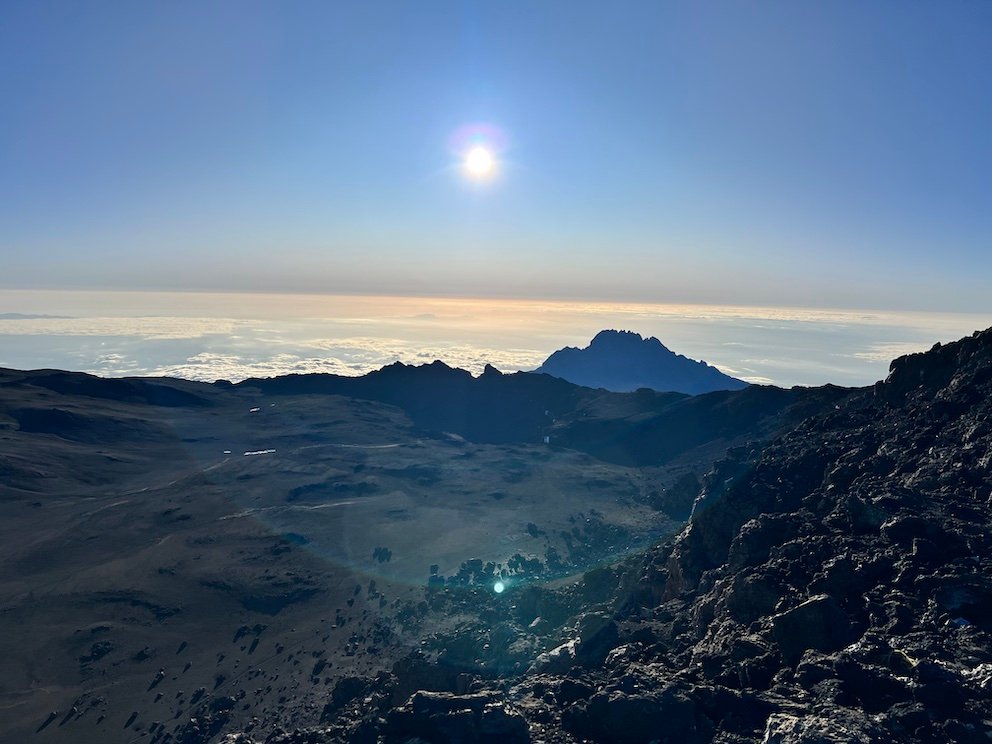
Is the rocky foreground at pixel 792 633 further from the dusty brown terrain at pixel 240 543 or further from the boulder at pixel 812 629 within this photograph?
the dusty brown terrain at pixel 240 543

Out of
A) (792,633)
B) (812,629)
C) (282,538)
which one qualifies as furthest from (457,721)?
(282,538)

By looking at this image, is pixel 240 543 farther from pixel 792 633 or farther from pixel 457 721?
pixel 792 633

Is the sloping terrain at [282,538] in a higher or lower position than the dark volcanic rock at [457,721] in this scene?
lower

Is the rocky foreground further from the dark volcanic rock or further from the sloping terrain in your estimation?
the sloping terrain

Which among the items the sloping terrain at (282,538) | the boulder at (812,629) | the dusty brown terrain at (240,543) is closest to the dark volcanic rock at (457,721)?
the boulder at (812,629)

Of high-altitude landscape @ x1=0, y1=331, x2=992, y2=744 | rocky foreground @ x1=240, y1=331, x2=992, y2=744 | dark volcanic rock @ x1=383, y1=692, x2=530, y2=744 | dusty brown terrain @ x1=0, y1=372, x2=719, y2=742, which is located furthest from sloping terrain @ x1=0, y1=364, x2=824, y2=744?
dark volcanic rock @ x1=383, y1=692, x2=530, y2=744

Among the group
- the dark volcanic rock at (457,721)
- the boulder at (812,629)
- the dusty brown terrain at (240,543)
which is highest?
the boulder at (812,629)
